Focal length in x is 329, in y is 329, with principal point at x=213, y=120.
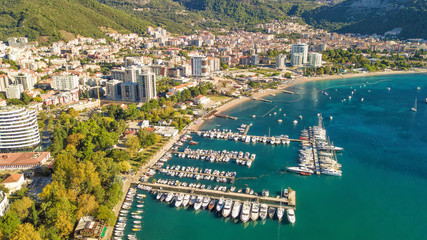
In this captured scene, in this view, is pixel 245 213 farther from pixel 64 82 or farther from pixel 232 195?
pixel 64 82

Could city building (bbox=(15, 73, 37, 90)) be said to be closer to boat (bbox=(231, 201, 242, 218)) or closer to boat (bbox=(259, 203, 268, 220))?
boat (bbox=(231, 201, 242, 218))

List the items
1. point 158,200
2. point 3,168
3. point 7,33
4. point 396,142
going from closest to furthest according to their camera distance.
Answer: point 158,200, point 3,168, point 396,142, point 7,33

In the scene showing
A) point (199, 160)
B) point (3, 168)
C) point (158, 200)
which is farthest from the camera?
point (199, 160)

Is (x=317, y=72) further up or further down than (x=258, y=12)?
further down

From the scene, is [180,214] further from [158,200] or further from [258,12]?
[258,12]

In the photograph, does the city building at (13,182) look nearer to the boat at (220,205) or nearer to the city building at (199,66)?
the boat at (220,205)

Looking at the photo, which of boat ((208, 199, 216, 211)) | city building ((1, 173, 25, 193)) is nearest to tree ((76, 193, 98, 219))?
city building ((1, 173, 25, 193))

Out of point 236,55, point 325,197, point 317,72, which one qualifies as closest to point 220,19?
point 236,55
